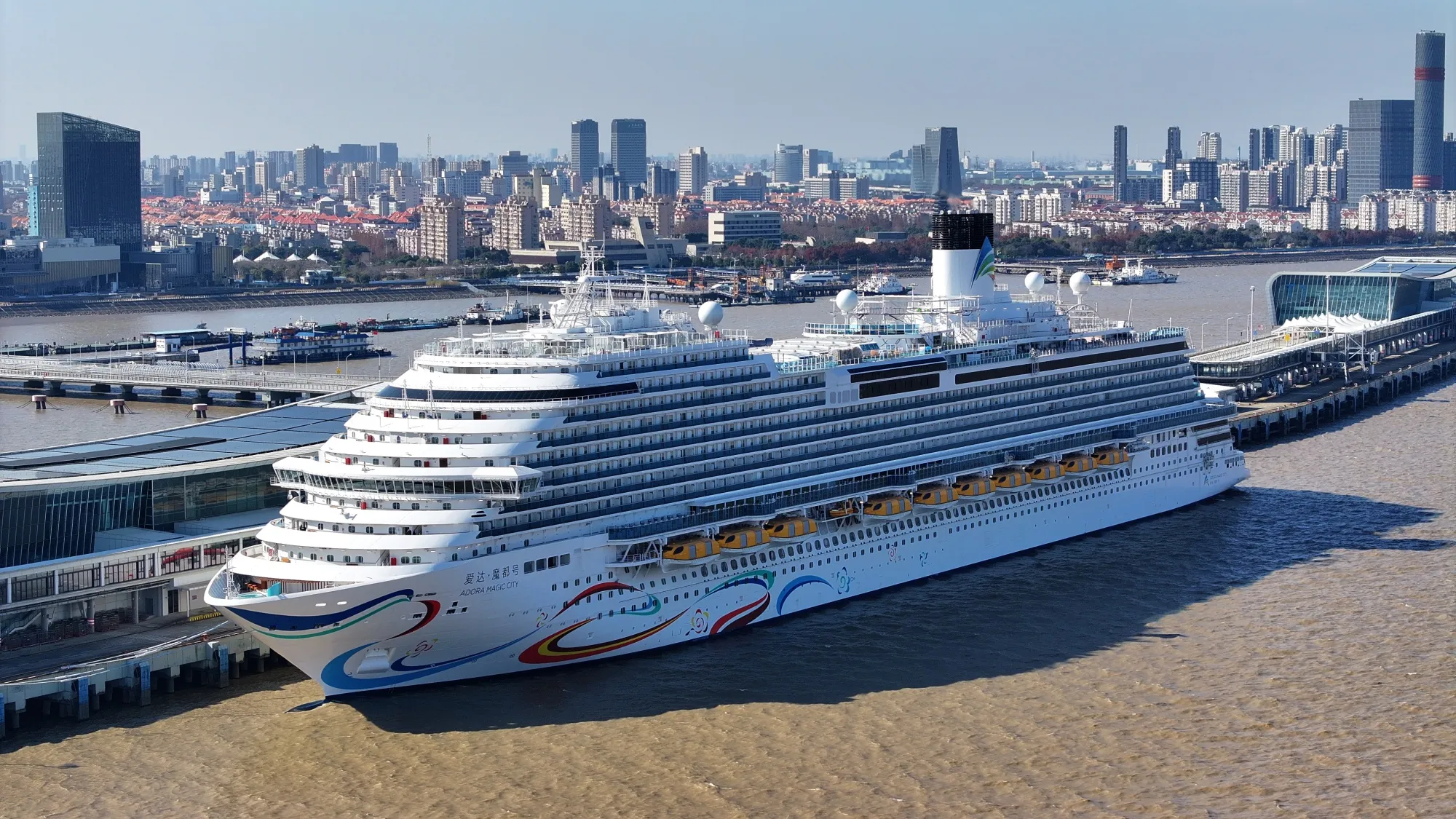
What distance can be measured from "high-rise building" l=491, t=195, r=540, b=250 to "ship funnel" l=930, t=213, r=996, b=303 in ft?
305

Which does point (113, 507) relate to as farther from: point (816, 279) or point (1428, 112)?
point (1428, 112)

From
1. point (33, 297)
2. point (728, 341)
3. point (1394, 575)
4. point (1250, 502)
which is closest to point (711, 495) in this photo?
point (728, 341)

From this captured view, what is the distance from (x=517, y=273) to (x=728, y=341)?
80.3 meters

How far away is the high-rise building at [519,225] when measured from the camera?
124062 mm

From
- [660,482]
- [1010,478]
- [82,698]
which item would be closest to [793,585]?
[660,482]

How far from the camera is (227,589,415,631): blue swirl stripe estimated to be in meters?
19.7

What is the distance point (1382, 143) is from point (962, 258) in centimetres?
16922

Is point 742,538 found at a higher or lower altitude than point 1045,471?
lower

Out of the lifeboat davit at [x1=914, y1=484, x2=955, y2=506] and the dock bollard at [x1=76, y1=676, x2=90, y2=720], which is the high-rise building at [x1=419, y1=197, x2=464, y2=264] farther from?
the dock bollard at [x1=76, y1=676, x2=90, y2=720]

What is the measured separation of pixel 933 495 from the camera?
26516 mm

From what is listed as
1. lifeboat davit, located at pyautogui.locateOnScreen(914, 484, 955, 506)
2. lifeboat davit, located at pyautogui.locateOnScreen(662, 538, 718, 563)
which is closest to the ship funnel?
lifeboat davit, located at pyautogui.locateOnScreen(914, 484, 955, 506)

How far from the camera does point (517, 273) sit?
10338 centimetres

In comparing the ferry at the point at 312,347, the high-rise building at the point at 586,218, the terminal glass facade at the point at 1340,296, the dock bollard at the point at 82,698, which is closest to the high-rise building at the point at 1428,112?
the high-rise building at the point at 586,218

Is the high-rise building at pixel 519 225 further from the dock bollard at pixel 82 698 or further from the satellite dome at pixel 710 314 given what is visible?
the dock bollard at pixel 82 698
